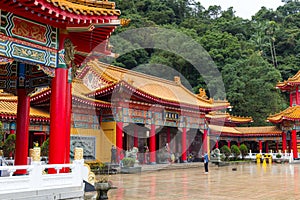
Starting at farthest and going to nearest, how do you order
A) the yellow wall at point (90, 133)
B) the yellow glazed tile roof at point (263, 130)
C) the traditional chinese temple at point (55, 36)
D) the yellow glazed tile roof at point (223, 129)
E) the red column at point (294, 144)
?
the yellow glazed tile roof at point (223, 129), the yellow glazed tile roof at point (263, 130), the red column at point (294, 144), the yellow wall at point (90, 133), the traditional chinese temple at point (55, 36)

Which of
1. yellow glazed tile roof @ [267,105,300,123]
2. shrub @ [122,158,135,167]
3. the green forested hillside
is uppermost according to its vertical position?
the green forested hillside

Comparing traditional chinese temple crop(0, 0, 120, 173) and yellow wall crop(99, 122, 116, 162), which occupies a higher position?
traditional chinese temple crop(0, 0, 120, 173)

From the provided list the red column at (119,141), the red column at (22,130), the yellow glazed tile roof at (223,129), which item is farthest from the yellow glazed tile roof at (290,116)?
the red column at (22,130)

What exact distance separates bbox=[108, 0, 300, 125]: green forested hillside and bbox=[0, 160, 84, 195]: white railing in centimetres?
4429

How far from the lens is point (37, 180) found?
712 centimetres

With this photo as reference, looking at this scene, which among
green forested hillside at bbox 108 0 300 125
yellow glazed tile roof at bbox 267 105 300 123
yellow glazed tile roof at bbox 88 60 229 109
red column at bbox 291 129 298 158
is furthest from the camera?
green forested hillside at bbox 108 0 300 125

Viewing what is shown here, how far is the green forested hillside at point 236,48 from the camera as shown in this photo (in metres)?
51.9

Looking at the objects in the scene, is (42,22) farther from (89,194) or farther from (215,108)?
(215,108)

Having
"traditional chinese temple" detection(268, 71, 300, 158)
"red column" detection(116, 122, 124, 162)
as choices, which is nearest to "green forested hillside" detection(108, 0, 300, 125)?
"traditional chinese temple" detection(268, 71, 300, 158)

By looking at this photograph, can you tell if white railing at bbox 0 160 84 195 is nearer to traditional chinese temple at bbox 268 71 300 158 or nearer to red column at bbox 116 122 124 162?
red column at bbox 116 122 124 162

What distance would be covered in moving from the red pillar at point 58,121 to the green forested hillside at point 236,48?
44.0 m

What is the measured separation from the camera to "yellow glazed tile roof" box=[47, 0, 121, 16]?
818cm

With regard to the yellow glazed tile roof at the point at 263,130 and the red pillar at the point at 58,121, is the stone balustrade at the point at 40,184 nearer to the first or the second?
the red pillar at the point at 58,121

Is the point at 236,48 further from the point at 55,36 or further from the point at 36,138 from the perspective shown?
the point at 55,36
